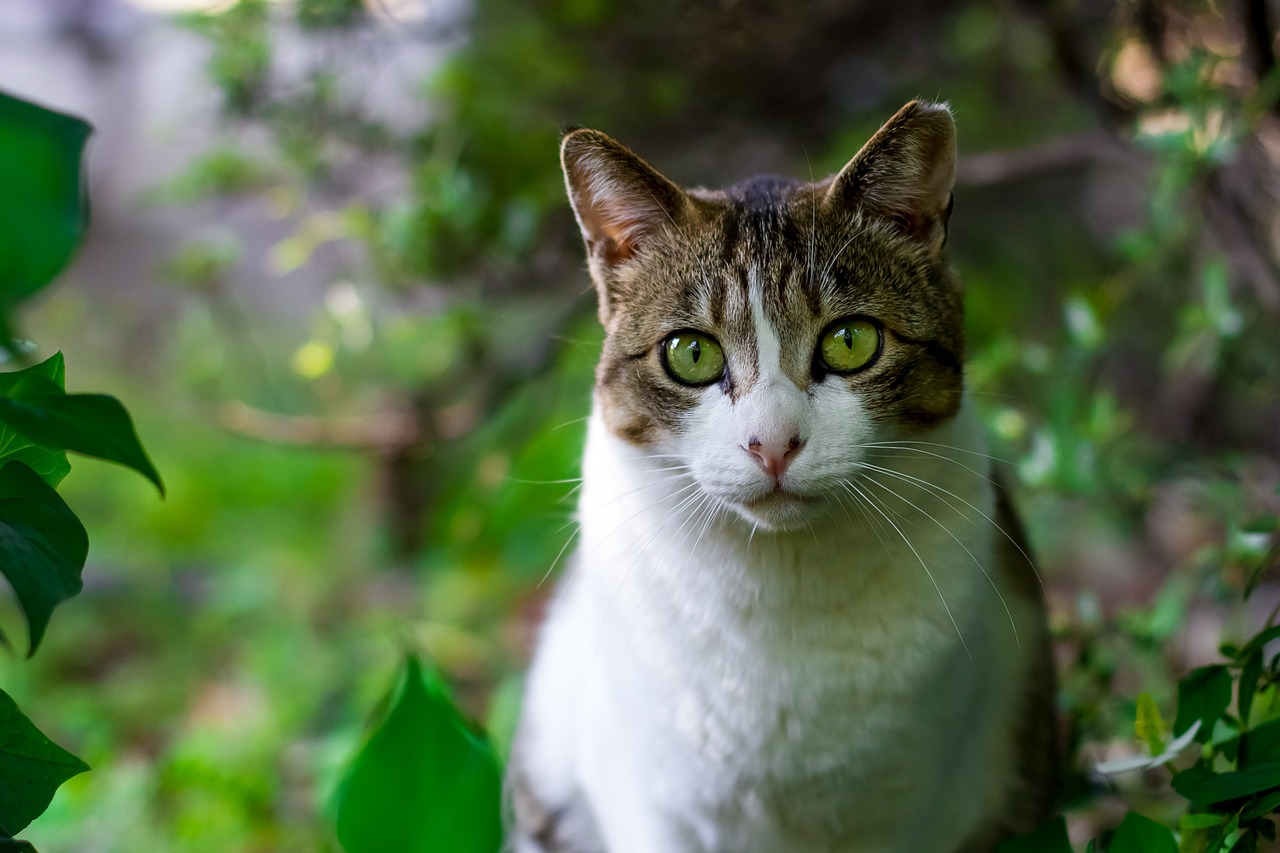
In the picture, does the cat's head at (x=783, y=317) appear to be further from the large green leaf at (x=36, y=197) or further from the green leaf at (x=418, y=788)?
the large green leaf at (x=36, y=197)

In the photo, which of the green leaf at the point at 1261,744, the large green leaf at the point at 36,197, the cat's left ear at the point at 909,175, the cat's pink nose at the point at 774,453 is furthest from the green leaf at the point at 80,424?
the green leaf at the point at 1261,744

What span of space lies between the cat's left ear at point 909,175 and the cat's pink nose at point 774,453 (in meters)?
0.35

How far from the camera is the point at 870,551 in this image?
1.14m

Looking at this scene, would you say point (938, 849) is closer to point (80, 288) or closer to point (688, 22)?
point (688, 22)

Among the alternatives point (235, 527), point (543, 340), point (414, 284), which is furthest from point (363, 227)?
point (235, 527)

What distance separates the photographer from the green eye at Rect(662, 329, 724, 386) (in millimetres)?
1117

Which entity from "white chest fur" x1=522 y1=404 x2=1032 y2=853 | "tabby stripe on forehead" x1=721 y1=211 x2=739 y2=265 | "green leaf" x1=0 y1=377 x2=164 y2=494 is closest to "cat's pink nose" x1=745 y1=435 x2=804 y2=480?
"white chest fur" x1=522 y1=404 x2=1032 y2=853

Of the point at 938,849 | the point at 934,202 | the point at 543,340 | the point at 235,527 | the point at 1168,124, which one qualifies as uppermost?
the point at 1168,124

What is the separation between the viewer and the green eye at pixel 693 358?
1.12 m

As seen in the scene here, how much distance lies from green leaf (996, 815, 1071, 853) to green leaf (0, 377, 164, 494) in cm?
95

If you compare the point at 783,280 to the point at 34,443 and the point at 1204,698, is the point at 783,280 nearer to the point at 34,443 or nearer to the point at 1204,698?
the point at 1204,698

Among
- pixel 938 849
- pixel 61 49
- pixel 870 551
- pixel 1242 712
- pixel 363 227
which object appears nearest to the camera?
pixel 1242 712

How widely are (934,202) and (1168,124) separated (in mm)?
847

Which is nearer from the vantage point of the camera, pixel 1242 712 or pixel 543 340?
pixel 1242 712
